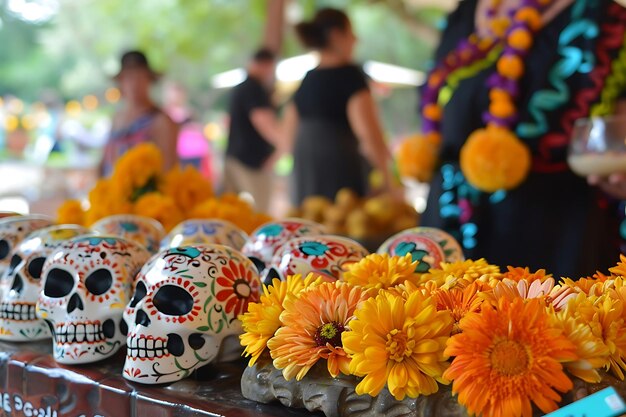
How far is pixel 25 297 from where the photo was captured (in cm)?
98

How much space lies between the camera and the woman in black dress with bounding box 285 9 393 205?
276 cm

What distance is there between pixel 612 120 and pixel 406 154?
0.49m

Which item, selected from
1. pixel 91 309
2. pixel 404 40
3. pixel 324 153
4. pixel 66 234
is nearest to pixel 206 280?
pixel 91 309

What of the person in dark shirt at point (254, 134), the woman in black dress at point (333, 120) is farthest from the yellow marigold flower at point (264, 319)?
the person in dark shirt at point (254, 134)

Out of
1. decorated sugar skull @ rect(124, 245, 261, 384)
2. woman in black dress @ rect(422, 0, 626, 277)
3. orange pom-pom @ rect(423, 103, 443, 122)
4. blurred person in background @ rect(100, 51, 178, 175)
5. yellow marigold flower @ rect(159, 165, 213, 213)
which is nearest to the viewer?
decorated sugar skull @ rect(124, 245, 261, 384)

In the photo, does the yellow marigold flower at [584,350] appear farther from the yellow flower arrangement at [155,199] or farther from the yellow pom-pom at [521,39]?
the yellow pom-pom at [521,39]

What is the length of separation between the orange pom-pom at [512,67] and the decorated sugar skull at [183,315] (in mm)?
917

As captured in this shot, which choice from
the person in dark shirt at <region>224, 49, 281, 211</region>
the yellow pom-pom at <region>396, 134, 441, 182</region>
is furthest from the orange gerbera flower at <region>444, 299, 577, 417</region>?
the person in dark shirt at <region>224, 49, 281, 211</region>

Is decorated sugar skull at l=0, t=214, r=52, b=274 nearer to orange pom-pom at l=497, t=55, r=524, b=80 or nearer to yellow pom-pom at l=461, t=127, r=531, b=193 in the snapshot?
yellow pom-pom at l=461, t=127, r=531, b=193

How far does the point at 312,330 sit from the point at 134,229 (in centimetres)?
55

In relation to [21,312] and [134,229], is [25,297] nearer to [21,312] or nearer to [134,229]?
[21,312]

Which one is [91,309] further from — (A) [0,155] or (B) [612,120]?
(A) [0,155]

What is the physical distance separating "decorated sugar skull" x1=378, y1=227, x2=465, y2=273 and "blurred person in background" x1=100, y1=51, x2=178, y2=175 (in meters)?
1.74

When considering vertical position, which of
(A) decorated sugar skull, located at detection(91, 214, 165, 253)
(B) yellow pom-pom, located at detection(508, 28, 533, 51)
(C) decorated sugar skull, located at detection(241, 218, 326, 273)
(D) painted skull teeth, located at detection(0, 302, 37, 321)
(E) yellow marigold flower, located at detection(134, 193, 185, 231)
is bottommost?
(D) painted skull teeth, located at detection(0, 302, 37, 321)
